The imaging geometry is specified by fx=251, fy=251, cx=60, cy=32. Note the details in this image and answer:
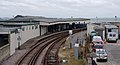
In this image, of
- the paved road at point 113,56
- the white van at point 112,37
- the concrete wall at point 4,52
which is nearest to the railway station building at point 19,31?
the concrete wall at point 4,52

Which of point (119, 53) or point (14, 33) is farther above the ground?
point (14, 33)

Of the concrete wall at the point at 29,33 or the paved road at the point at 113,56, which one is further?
the concrete wall at the point at 29,33

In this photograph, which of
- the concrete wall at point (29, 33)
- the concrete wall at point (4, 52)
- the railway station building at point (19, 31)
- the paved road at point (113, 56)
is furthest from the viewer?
the concrete wall at point (29, 33)

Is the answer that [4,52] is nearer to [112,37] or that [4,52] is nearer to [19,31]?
[19,31]

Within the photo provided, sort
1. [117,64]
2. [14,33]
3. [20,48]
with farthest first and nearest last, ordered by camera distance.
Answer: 1. [20,48]
2. [14,33]
3. [117,64]

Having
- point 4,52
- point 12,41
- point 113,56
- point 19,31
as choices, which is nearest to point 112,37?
point 113,56

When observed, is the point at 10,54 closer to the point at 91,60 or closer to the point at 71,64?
the point at 71,64

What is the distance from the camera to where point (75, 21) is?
7219 centimetres

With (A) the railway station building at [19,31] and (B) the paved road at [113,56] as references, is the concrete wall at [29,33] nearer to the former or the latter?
(A) the railway station building at [19,31]

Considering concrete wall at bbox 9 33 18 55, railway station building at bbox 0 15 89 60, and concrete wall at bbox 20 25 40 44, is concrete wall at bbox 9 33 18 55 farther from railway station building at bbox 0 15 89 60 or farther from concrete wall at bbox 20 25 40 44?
concrete wall at bbox 20 25 40 44

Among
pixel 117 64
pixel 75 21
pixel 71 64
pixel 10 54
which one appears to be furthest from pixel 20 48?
pixel 75 21

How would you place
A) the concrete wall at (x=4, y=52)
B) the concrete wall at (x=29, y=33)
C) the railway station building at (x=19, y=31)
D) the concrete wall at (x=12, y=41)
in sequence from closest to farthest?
1. the concrete wall at (x=4, y=52)
2. the railway station building at (x=19, y=31)
3. the concrete wall at (x=12, y=41)
4. the concrete wall at (x=29, y=33)

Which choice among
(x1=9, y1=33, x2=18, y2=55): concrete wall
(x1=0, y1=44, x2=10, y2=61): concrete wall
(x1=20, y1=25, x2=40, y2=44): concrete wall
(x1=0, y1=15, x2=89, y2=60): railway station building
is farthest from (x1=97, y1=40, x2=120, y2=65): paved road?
(x1=20, y1=25, x2=40, y2=44): concrete wall

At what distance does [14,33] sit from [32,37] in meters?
13.0
